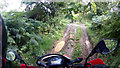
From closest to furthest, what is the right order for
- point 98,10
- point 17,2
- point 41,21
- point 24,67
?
point 24,67 → point 17,2 → point 98,10 → point 41,21

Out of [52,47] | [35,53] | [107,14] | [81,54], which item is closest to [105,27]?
[107,14]

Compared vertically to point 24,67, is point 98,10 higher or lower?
higher

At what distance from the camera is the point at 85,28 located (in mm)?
1064

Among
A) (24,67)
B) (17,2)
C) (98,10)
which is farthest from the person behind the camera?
(98,10)

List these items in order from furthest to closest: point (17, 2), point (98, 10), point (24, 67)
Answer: point (98, 10) < point (17, 2) < point (24, 67)

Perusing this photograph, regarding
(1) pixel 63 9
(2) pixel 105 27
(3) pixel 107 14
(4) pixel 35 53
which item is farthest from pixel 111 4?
(4) pixel 35 53

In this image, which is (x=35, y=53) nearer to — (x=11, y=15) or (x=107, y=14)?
(x=11, y=15)

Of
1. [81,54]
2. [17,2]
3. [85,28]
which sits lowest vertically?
[81,54]

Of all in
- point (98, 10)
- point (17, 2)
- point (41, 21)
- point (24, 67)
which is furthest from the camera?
point (41, 21)

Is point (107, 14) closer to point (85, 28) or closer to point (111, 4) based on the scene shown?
point (111, 4)

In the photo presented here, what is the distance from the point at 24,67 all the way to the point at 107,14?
0.81m

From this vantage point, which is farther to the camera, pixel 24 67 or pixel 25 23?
pixel 25 23

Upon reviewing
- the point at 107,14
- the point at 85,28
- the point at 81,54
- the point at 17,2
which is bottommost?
the point at 81,54

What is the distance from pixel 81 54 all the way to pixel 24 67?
0.46 metres
